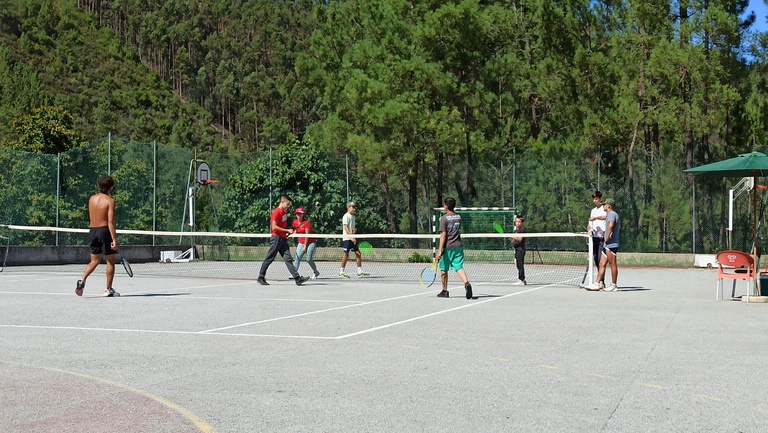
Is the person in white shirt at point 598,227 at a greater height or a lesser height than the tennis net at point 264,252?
greater

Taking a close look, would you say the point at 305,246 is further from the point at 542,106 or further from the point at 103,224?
the point at 542,106

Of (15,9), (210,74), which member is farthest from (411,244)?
(15,9)

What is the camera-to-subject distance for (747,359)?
9.73 metres

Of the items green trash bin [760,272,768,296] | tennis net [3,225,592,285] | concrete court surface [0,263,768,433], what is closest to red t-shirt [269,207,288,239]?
tennis net [3,225,592,285]

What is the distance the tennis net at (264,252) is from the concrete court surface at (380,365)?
1008 centimetres

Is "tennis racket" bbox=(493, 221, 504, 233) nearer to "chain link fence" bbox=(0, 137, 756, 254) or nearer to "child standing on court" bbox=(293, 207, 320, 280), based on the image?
"chain link fence" bbox=(0, 137, 756, 254)

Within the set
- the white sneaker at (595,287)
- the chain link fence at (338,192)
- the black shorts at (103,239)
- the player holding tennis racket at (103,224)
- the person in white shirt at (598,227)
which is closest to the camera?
the player holding tennis racket at (103,224)

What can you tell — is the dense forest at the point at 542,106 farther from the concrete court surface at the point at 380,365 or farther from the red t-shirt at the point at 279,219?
the concrete court surface at the point at 380,365

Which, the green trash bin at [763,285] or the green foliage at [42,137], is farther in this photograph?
the green foliage at [42,137]

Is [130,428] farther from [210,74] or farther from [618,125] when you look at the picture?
[210,74]

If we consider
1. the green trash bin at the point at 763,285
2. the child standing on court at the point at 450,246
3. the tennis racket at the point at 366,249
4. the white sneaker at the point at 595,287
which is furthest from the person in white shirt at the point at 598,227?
the tennis racket at the point at 366,249

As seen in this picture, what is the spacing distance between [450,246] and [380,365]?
8.35 m

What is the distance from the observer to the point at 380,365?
920cm

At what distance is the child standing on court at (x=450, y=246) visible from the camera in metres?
17.2
